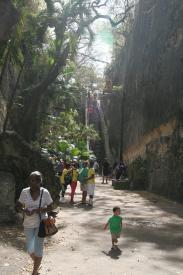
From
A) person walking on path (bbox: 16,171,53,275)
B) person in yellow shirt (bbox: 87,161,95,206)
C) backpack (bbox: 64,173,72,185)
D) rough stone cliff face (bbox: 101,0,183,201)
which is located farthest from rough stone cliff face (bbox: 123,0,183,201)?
person walking on path (bbox: 16,171,53,275)

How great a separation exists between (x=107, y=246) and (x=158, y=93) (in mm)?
13138

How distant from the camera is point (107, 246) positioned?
984 cm

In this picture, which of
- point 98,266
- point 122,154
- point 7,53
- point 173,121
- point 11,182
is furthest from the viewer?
point 122,154

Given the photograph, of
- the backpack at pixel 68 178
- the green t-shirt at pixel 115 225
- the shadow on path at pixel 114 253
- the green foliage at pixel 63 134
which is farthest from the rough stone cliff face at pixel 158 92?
the shadow on path at pixel 114 253

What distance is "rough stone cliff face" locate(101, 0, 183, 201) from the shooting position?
750 inches

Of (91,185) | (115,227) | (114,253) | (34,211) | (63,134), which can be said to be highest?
(63,134)

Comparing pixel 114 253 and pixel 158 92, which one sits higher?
pixel 158 92

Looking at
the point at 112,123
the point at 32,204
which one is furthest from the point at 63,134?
the point at 32,204

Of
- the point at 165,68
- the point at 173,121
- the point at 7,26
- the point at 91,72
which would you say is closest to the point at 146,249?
the point at 7,26

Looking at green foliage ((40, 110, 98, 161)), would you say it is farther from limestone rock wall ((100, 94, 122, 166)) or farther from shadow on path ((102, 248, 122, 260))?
shadow on path ((102, 248, 122, 260))

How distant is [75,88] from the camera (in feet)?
99.7

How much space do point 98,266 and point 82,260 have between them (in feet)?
1.72

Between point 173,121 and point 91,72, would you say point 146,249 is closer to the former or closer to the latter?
point 173,121

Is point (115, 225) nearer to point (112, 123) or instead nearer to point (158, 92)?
point (158, 92)
